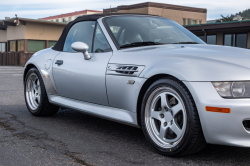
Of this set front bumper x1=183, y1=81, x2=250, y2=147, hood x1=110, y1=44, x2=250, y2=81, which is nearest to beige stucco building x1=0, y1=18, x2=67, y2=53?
hood x1=110, y1=44, x2=250, y2=81

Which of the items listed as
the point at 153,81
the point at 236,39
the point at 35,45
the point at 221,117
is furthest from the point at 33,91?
the point at 35,45

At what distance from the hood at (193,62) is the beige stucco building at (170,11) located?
3139cm

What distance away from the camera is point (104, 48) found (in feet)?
13.4

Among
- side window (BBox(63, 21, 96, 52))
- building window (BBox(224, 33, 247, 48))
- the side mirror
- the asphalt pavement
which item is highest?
building window (BBox(224, 33, 247, 48))

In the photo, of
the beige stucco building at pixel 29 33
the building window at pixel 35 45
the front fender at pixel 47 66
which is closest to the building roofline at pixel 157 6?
the beige stucco building at pixel 29 33

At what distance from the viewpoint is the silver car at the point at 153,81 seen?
2.81m

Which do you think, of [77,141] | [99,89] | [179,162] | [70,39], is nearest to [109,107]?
[99,89]

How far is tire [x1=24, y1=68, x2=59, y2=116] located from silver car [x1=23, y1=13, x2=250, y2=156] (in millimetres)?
21

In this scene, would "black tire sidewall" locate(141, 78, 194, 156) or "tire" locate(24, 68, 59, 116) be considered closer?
"black tire sidewall" locate(141, 78, 194, 156)

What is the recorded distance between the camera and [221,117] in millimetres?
2773

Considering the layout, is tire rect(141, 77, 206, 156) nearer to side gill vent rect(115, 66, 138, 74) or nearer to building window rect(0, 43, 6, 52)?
side gill vent rect(115, 66, 138, 74)

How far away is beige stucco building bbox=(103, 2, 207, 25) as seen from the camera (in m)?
34.8

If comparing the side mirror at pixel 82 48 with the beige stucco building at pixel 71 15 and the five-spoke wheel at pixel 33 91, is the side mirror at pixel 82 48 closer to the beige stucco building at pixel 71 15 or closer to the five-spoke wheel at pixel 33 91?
the five-spoke wheel at pixel 33 91

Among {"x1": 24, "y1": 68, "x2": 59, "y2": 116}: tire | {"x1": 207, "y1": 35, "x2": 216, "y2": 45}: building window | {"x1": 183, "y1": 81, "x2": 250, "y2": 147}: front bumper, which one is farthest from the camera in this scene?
{"x1": 207, "y1": 35, "x2": 216, "y2": 45}: building window
